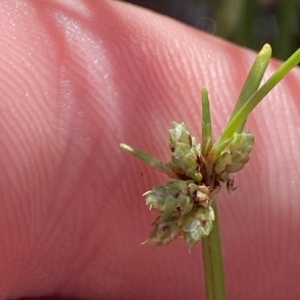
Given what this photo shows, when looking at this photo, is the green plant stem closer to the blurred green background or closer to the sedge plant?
the sedge plant

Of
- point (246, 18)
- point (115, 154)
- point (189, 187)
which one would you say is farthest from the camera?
point (246, 18)

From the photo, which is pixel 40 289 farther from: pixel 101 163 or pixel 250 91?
pixel 250 91

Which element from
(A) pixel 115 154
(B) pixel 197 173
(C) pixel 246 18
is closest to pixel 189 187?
(B) pixel 197 173

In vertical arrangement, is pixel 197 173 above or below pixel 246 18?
below

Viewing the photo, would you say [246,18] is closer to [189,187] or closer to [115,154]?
[115,154]

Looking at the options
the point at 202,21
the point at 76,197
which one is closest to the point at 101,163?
the point at 76,197

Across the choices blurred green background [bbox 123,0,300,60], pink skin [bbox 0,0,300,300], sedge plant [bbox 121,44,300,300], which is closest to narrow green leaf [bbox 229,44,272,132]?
sedge plant [bbox 121,44,300,300]
